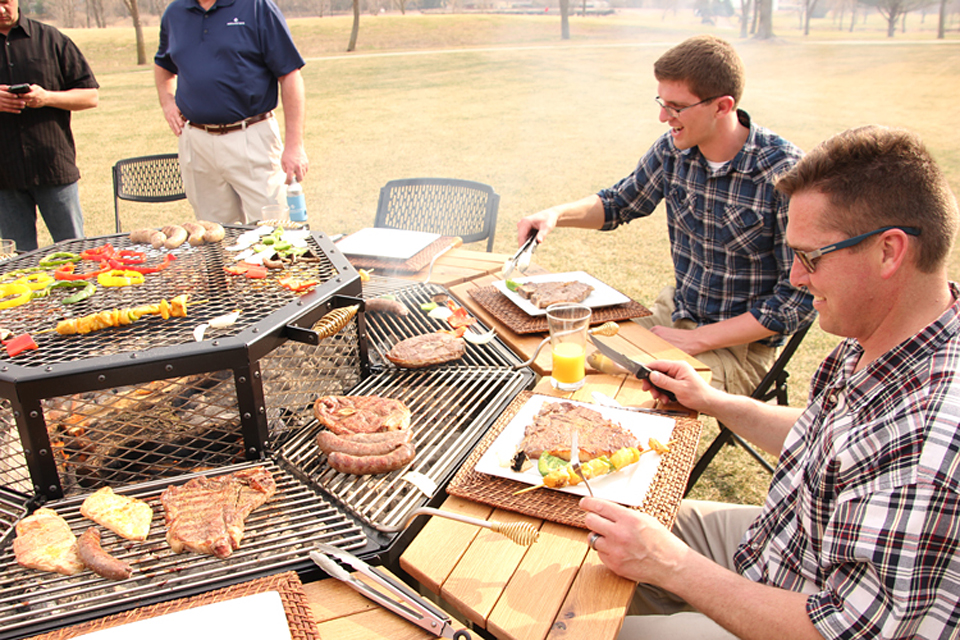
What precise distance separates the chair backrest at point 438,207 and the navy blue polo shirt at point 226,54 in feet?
4.36

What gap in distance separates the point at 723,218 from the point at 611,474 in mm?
2013

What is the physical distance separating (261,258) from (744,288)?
248cm

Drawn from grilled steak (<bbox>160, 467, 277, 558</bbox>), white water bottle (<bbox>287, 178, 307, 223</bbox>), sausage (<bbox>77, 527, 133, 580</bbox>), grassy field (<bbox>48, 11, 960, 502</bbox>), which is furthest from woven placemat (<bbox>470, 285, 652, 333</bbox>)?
white water bottle (<bbox>287, 178, 307, 223</bbox>)

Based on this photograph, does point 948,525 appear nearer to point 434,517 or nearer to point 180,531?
point 434,517

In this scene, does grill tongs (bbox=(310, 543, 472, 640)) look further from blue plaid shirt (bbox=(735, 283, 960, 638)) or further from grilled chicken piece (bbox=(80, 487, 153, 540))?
blue plaid shirt (bbox=(735, 283, 960, 638))

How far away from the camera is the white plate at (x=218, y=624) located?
1320mm

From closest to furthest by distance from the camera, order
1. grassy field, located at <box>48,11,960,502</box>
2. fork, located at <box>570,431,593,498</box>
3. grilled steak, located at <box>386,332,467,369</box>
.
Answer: fork, located at <box>570,431,593,498</box> → grilled steak, located at <box>386,332,467,369</box> → grassy field, located at <box>48,11,960,502</box>

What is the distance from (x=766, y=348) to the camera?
3.39 m

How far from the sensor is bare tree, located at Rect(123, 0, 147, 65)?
24.1 m

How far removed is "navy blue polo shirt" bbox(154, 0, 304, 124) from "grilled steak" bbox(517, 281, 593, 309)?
9.98ft

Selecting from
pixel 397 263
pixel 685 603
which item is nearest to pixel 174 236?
pixel 397 263

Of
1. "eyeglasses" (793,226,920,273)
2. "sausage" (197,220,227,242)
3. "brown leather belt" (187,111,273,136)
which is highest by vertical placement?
"brown leather belt" (187,111,273,136)

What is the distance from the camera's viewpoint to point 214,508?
1664 mm

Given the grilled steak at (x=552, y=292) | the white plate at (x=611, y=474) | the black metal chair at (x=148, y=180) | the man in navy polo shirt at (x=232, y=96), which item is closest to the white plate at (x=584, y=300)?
the grilled steak at (x=552, y=292)
